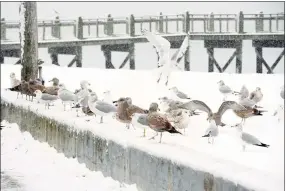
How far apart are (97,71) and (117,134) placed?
439 inches

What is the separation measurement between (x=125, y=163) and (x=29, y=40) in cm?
627

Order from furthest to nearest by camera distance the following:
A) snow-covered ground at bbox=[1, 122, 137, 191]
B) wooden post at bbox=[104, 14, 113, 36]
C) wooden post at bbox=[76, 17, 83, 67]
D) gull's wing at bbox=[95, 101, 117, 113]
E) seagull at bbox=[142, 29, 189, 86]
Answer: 1. wooden post at bbox=[104, 14, 113, 36]
2. wooden post at bbox=[76, 17, 83, 67]
3. seagull at bbox=[142, 29, 189, 86]
4. gull's wing at bbox=[95, 101, 117, 113]
5. snow-covered ground at bbox=[1, 122, 137, 191]

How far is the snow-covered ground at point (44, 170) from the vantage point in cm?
575

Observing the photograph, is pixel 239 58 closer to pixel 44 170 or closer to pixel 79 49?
pixel 79 49

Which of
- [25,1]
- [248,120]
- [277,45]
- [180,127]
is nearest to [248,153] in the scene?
[180,127]

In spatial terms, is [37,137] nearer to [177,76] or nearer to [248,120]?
A: [248,120]

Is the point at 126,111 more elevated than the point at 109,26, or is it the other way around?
the point at 109,26

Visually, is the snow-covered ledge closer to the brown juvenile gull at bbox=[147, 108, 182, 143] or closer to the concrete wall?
the concrete wall

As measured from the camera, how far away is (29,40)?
35.7 feet

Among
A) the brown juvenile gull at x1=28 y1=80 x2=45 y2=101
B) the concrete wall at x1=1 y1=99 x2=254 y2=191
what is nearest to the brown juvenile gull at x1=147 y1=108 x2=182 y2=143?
the concrete wall at x1=1 y1=99 x2=254 y2=191

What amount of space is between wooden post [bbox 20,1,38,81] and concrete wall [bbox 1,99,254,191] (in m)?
3.53

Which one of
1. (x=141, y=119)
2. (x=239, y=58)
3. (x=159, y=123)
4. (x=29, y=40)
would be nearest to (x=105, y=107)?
(x=141, y=119)

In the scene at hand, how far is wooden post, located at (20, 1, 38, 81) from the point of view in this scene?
35.6 ft

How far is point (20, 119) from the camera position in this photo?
28.0 ft
